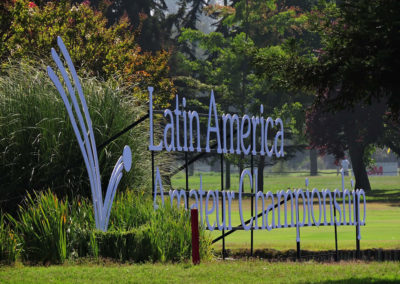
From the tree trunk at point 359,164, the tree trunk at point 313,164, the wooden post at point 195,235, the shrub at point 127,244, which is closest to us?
the wooden post at point 195,235

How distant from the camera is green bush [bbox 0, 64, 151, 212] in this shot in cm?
1717

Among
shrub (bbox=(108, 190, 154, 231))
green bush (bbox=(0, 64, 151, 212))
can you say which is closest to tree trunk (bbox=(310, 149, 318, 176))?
green bush (bbox=(0, 64, 151, 212))

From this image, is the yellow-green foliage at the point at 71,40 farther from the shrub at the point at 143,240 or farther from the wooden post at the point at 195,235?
the wooden post at the point at 195,235

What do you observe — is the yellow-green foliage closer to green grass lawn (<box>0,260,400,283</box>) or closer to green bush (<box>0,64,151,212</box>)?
green bush (<box>0,64,151,212</box>)

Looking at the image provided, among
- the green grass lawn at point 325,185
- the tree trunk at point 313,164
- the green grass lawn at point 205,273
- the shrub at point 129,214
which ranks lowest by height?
the green grass lawn at point 205,273

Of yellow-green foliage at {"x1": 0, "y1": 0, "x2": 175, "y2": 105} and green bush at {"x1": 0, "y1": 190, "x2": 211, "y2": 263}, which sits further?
yellow-green foliage at {"x1": 0, "y1": 0, "x2": 175, "y2": 105}

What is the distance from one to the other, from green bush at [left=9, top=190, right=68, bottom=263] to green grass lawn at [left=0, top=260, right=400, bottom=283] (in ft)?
2.54

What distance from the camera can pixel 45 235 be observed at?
1388 cm

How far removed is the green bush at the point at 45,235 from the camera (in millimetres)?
13844

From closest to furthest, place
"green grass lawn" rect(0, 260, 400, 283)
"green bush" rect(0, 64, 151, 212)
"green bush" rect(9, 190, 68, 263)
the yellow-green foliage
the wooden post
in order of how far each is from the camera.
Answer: "green grass lawn" rect(0, 260, 400, 283) < the wooden post < "green bush" rect(9, 190, 68, 263) < "green bush" rect(0, 64, 151, 212) < the yellow-green foliage

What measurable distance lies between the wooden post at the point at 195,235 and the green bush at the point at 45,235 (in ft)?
7.13

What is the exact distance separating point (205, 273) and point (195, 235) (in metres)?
1.13

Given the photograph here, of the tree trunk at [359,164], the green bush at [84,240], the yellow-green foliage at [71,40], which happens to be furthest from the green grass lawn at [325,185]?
the green bush at [84,240]

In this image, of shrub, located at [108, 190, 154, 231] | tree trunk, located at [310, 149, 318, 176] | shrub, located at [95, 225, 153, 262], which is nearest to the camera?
shrub, located at [95, 225, 153, 262]
